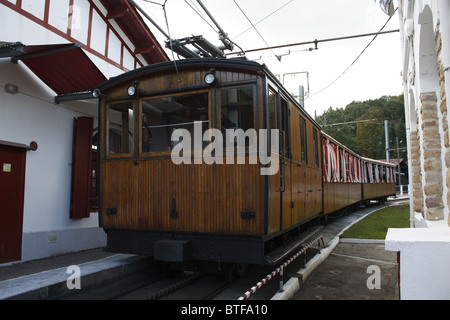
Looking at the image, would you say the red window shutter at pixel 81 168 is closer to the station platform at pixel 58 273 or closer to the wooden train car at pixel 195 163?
the station platform at pixel 58 273

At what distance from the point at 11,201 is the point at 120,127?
268cm

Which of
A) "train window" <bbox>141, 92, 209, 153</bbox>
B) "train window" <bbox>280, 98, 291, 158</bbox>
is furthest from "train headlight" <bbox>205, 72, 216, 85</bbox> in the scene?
"train window" <bbox>280, 98, 291, 158</bbox>

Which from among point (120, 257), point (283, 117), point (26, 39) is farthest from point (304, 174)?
point (26, 39)

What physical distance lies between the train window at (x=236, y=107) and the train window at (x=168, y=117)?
0.25m

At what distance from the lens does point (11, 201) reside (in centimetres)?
646

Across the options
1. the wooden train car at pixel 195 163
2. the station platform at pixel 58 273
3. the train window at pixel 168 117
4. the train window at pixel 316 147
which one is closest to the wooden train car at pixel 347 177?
the train window at pixel 316 147

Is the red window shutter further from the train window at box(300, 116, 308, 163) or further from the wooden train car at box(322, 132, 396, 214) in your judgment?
the wooden train car at box(322, 132, 396, 214)

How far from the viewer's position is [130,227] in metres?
5.40

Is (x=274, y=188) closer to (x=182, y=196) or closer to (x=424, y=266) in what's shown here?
(x=182, y=196)

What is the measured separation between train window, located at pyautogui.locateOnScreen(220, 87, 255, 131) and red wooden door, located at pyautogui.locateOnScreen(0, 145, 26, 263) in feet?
13.7

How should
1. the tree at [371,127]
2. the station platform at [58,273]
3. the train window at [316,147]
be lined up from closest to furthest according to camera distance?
the station platform at [58,273], the train window at [316,147], the tree at [371,127]

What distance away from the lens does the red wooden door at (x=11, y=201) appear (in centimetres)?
627

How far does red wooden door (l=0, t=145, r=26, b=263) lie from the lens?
A: 6.27m
